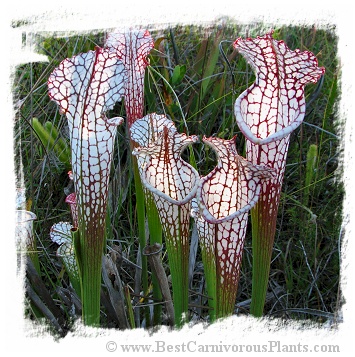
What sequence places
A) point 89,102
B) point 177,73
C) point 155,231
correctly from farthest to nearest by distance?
point 177,73 → point 155,231 → point 89,102

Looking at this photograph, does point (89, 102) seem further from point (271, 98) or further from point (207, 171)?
point (207, 171)

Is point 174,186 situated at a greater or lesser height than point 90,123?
lesser

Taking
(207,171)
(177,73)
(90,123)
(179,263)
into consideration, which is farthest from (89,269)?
(177,73)

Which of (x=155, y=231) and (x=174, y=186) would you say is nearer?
(x=174, y=186)

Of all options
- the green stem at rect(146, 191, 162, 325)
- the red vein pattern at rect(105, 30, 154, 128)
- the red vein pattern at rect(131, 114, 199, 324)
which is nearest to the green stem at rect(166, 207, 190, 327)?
the red vein pattern at rect(131, 114, 199, 324)

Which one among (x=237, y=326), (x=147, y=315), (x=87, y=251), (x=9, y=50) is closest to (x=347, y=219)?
(x=237, y=326)

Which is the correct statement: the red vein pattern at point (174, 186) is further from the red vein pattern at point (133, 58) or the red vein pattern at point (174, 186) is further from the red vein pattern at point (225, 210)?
the red vein pattern at point (133, 58)
